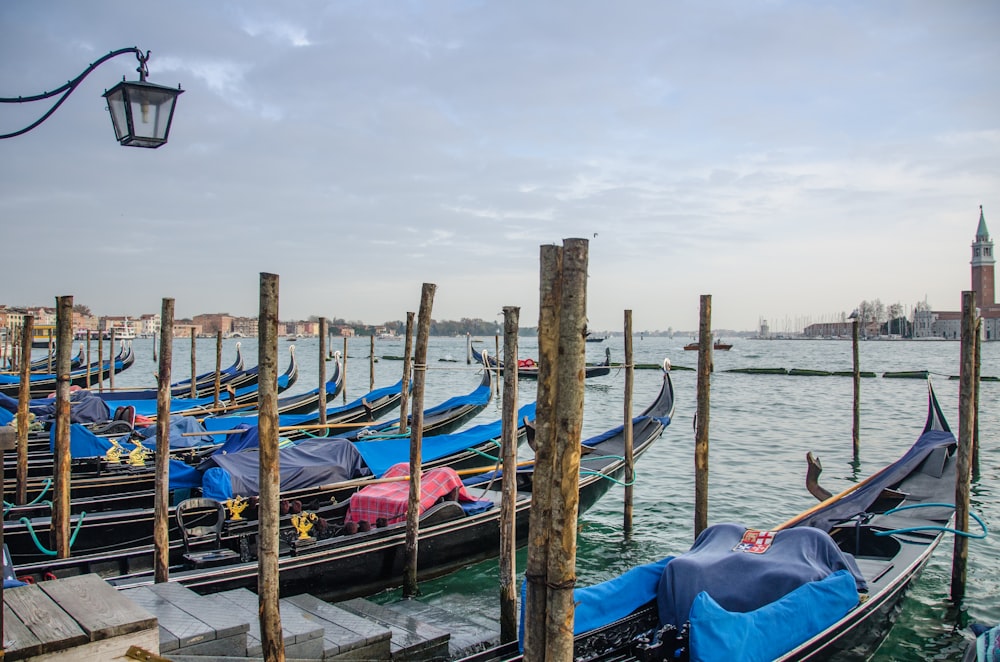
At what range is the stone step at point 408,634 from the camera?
4.09 metres

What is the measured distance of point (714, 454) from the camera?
12.9 meters

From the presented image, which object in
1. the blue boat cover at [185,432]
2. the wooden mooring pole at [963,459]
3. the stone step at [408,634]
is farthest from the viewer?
the blue boat cover at [185,432]

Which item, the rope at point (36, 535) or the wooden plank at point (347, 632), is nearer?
the wooden plank at point (347, 632)

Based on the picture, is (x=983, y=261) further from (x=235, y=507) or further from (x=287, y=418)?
(x=235, y=507)

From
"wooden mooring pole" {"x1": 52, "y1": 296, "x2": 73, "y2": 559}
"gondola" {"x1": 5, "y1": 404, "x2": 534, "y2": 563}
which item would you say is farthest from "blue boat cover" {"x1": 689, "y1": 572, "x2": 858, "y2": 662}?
"wooden mooring pole" {"x1": 52, "y1": 296, "x2": 73, "y2": 559}

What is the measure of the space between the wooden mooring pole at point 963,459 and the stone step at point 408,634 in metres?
3.89

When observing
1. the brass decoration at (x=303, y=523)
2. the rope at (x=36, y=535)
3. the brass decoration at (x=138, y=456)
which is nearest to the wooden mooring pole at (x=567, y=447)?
the brass decoration at (x=303, y=523)

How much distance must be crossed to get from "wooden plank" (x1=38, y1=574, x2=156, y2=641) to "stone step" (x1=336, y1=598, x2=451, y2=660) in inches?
74.7

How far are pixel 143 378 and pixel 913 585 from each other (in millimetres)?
35540

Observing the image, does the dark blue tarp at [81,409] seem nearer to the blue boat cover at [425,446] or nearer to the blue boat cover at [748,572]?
the blue boat cover at [425,446]

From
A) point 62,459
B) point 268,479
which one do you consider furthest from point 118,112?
point 62,459

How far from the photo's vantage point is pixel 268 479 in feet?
11.2

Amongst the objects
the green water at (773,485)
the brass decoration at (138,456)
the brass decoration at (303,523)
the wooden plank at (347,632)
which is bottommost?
the green water at (773,485)

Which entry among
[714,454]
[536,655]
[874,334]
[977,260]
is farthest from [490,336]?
[536,655]
